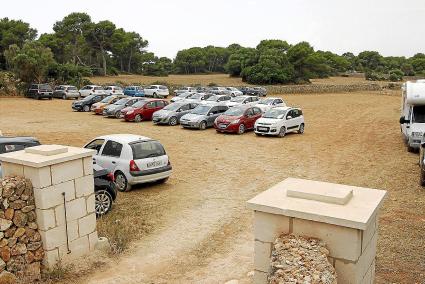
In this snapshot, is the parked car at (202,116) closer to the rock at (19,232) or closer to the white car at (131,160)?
the white car at (131,160)

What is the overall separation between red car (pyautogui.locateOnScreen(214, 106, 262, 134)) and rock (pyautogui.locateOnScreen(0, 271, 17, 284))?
1703cm

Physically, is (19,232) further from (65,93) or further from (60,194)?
(65,93)

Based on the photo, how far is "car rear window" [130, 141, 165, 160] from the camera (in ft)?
40.1

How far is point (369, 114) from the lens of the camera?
110 feet

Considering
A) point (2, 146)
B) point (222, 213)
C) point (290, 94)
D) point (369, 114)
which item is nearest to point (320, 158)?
point (222, 213)

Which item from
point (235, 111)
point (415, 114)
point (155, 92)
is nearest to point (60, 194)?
point (415, 114)

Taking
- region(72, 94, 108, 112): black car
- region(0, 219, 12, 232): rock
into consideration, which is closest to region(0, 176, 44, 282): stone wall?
region(0, 219, 12, 232): rock

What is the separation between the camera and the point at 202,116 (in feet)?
81.8

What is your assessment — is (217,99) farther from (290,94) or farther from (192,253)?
(192,253)

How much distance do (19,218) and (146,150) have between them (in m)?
5.65

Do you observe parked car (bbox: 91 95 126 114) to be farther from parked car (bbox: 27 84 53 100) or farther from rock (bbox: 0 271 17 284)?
rock (bbox: 0 271 17 284)

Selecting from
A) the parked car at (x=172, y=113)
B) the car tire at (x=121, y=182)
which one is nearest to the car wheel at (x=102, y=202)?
the car tire at (x=121, y=182)

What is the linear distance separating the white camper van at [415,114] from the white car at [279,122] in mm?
6356

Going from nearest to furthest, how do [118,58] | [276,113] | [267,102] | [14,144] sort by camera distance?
[14,144] < [276,113] < [267,102] < [118,58]
